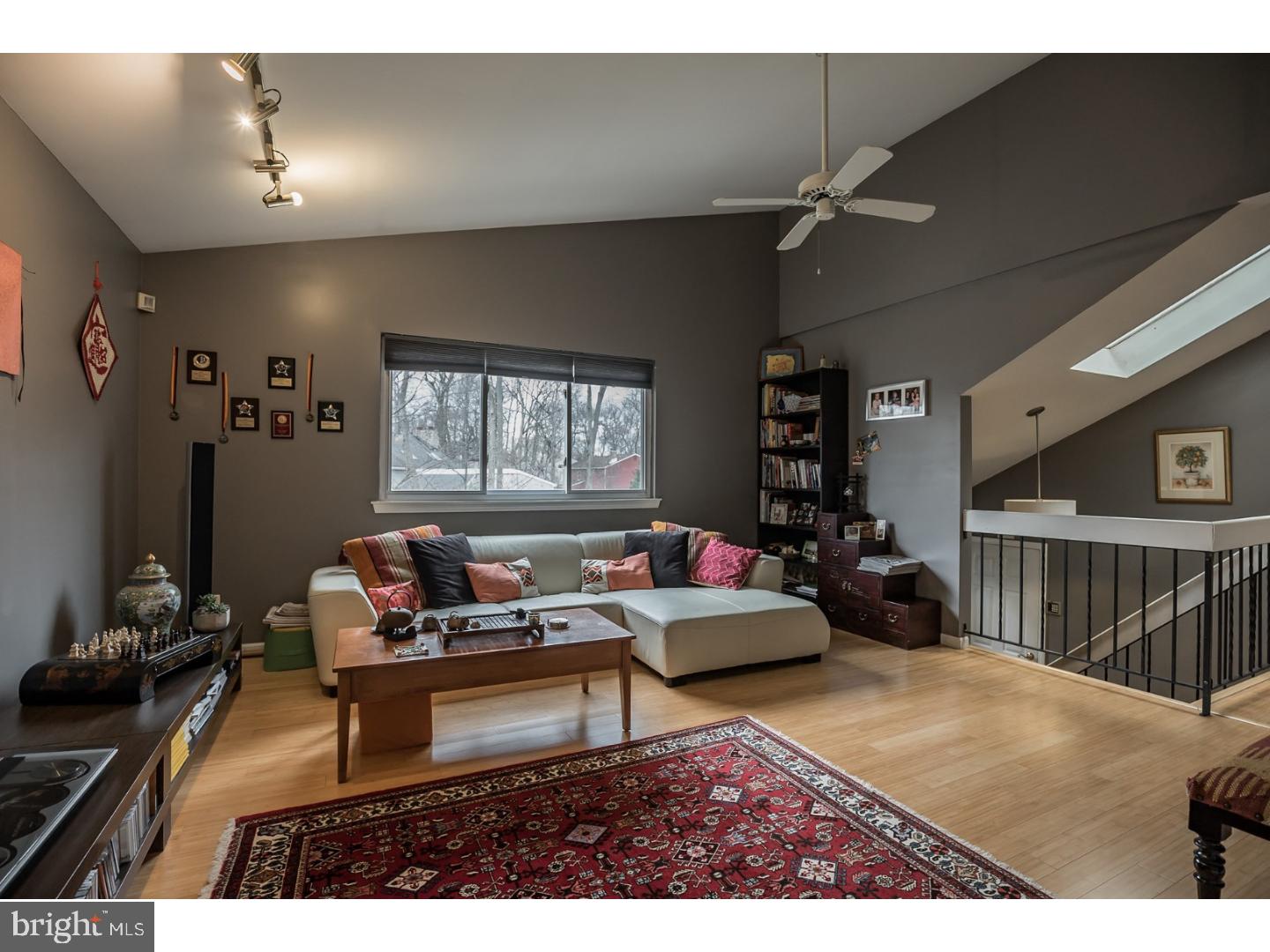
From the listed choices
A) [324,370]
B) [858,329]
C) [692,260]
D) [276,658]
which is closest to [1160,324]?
[858,329]

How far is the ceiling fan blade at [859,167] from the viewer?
232 cm

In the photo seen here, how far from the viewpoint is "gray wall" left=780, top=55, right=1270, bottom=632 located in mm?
3025

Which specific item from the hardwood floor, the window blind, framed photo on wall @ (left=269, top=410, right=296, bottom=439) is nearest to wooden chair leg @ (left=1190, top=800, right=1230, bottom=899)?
the hardwood floor

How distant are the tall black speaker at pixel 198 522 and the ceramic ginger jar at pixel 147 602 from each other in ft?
0.73

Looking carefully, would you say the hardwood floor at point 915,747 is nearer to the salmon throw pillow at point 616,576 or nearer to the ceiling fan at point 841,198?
the salmon throw pillow at point 616,576

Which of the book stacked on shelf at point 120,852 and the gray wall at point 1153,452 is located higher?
the gray wall at point 1153,452

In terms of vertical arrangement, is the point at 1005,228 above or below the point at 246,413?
above

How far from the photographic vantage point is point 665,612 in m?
3.62

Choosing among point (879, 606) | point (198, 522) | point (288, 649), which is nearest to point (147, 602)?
point (198, 522)

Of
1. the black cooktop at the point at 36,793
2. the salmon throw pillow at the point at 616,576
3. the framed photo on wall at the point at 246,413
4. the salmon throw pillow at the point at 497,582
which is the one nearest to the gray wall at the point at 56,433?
the framed photo on wall at the point at 246,413

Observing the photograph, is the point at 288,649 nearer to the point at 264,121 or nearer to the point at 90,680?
the point at 90,680

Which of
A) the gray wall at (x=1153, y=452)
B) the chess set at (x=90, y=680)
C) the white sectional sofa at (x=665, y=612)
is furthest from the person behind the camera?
the gray wall at (x=1153, y=452)

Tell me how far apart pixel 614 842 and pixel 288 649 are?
2.65 m

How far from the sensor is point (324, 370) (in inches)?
161
